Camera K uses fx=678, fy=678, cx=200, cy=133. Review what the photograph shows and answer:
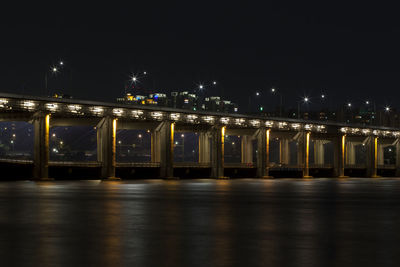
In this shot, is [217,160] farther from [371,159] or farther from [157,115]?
[371,159]

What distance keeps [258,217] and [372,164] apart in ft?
Result: 407

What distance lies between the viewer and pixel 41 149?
7962cm

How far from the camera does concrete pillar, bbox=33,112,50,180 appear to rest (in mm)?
79438

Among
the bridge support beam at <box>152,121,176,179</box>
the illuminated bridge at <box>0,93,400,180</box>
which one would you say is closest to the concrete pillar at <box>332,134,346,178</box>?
the illuminated bridge at <box>0,93,400,180</box>

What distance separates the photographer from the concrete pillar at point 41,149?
3127 inches

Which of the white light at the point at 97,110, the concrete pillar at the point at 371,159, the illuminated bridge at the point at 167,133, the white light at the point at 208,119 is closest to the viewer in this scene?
the illuminated bridge at the point at 167,133

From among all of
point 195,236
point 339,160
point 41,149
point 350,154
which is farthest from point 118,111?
point 350,154

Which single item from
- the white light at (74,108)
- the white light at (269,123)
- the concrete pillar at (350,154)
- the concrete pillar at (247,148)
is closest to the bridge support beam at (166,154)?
the white light at (74,108)

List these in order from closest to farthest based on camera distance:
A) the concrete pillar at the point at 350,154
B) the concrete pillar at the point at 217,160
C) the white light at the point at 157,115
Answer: the white light at the point at 157,115 → the concrete pillar at the point at 217,160 → the concrete pillar at the point at 350,154

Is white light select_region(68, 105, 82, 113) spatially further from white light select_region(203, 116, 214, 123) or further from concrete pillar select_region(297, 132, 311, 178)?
concrete pillar select_region(297, 132, 311, 178)

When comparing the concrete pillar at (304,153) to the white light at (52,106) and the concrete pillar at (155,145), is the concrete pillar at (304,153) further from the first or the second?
the white light at (52,106)

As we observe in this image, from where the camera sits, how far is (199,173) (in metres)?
112

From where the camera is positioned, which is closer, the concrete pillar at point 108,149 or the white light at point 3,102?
the white light at point 3,102

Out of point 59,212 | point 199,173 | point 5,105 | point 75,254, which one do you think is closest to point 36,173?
point 5,105
